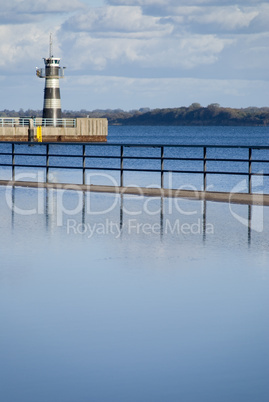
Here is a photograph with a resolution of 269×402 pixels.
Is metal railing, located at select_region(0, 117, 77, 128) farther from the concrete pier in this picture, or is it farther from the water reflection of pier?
the water reflection of pier

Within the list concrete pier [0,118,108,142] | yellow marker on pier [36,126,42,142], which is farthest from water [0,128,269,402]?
concrete pier [0,118,108,142]

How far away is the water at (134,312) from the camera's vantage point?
525cm

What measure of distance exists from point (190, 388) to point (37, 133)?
92.3 meters

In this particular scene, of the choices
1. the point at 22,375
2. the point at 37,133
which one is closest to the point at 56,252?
the point at 22,375

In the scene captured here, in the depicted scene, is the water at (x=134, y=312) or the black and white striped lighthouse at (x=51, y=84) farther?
the black and white striped lighthouse at (x=51, y=84)

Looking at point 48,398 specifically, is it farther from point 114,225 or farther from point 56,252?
point 114,225

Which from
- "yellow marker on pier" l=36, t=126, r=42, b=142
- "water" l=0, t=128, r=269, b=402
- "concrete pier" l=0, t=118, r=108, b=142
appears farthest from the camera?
"concrete pier" l=0, t=118, r=108, b=142

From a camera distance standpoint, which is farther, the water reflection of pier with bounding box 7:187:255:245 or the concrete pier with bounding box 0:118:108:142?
the concrete pier with bounding box 0:118:108:142

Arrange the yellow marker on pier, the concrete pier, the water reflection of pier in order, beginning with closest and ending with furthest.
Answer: the water reflection of pier, the yellow marker on pier, the concrete pier

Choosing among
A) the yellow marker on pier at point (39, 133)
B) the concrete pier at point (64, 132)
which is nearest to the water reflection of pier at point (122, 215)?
the yellow marker on pier at point (39, 133)

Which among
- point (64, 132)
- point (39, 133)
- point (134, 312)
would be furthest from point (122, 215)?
point (64, 132)

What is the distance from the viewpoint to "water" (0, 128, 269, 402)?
525cm

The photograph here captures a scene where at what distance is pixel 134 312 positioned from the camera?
7.25 m

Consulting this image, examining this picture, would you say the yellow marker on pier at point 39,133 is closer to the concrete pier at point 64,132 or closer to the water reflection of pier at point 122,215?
the concrete pier at point 64,132
